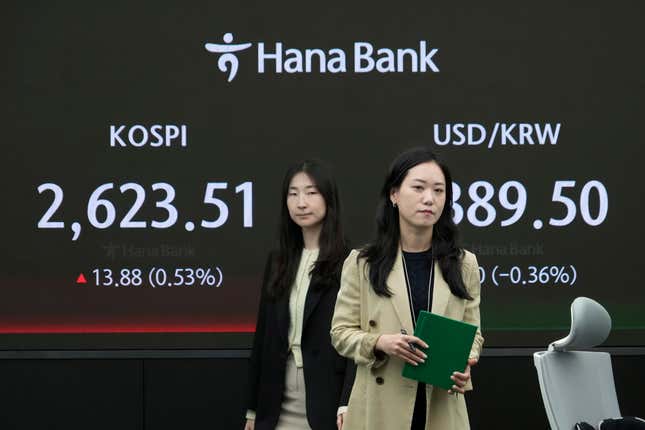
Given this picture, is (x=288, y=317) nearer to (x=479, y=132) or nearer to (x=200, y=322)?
(x=200, y=322)

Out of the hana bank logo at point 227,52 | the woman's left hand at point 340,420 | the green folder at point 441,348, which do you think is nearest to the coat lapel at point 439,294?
the green folder at point 441,348

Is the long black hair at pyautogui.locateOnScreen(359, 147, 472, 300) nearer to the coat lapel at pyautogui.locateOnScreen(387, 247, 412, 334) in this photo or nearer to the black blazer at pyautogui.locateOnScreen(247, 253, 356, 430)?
the coat lapel at pyautogui.locateOnScreen(387, 247, 412, 334)

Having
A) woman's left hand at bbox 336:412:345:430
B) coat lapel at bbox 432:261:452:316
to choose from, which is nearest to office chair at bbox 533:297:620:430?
coat lapel at bbox 432:261:452:316

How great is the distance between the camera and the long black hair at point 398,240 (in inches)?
146

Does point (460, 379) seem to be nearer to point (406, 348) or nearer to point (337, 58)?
point (406, 348)

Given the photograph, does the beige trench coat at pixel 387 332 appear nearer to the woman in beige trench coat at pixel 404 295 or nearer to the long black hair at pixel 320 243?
the woman in beige trench coat at pixel 404 295

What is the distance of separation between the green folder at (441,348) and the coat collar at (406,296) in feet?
0.49

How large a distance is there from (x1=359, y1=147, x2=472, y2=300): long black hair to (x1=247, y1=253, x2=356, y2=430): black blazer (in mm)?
657

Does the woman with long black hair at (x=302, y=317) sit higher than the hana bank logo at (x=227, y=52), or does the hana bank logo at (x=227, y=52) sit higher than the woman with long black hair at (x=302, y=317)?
the hana bank logo at (x=227, y=52)

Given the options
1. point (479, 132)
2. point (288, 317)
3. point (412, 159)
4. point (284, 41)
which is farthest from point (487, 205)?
point (412, 159)

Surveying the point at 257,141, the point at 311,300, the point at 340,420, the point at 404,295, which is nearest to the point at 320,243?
the point at 311,300

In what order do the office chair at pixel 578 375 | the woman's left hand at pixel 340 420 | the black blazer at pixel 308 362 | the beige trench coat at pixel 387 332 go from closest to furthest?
the beige trench coat at pixel 387 332 < the office chair at pixel 578 375 < the woman's left hand at pixel 340 420 < the black blazer at pixel 308 362

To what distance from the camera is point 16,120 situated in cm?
604

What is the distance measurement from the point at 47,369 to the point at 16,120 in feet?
4.35
